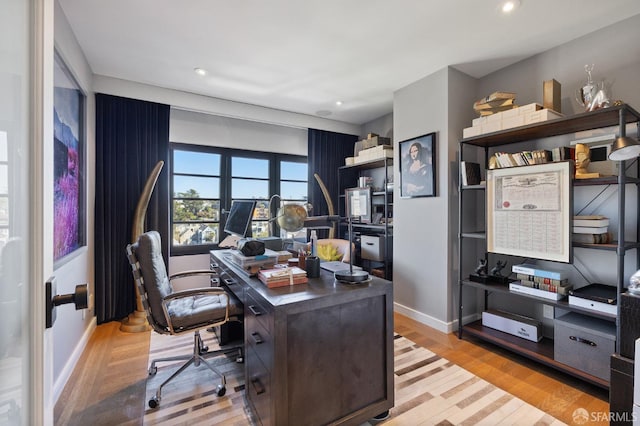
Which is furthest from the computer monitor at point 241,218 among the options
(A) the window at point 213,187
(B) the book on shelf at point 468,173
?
(B) the book on shelf at point 468,173

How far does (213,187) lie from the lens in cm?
386

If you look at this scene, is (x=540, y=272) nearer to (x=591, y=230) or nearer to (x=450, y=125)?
(x=591, y=230)

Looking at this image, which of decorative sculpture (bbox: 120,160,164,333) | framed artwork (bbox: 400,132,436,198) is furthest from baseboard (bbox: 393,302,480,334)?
decorative sculpture (bbox: 120,160,164,333)

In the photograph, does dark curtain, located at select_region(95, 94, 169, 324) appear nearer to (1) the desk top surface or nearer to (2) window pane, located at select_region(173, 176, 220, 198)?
(2) window pane, located at select_region(173, 176, 220, 198)

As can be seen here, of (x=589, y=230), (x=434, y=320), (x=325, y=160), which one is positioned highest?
(x=325, y=160)

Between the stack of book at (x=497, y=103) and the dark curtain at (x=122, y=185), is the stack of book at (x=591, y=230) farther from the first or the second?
the dark curtain at (x=122, y=185)

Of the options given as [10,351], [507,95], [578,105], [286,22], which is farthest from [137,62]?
[578,105]

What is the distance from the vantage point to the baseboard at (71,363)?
1895 mm

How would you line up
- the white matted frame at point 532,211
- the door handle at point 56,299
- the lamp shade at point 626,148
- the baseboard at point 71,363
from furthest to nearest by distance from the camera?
the white matted frame at point 532,211 < the baseboard at point 71,363 < the lamp shade at point 626,148 < the door handle at point 56,299

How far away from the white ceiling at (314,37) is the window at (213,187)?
91cm

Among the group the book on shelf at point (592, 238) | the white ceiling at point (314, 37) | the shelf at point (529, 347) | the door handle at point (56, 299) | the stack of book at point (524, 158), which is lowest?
the shelf at point (529, 347)

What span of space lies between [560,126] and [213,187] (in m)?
3.69

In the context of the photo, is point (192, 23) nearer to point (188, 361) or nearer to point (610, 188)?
point (188, 361)

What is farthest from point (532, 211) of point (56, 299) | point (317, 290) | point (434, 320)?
point (56, 299)
